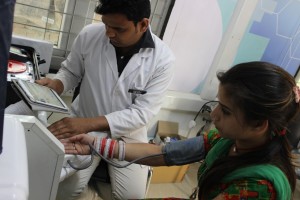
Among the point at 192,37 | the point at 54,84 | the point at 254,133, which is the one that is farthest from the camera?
the point at 192,37

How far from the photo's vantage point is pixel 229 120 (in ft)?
2.89

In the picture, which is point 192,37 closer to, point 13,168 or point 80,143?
point 80,143

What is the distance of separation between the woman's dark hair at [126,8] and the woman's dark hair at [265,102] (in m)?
0.54

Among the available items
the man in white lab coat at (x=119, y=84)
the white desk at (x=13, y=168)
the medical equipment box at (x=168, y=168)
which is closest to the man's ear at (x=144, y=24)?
the man in white lab coat at (x=119, y=84)

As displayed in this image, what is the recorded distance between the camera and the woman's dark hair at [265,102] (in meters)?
0.80

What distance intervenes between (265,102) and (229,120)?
127 mm

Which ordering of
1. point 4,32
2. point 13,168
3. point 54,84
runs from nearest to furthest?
point 4,32
point 13,168
point 54,84

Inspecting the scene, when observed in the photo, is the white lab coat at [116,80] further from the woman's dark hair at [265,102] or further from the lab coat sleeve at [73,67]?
the woman's dark hair at [265,102]

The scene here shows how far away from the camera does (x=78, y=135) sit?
1159 millimetres

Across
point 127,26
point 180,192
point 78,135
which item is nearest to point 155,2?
point 127,26

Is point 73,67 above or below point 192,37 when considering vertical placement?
below

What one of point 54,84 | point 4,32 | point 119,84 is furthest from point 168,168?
point 4,32

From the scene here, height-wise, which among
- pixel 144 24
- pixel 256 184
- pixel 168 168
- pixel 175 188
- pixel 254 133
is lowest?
pixel 175 188

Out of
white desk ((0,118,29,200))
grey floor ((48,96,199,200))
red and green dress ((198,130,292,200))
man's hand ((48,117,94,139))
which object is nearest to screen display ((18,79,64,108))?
man's hand ((48,117,94,139))
